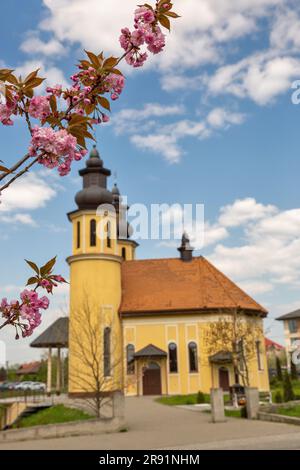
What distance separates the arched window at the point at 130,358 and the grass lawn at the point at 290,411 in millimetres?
17022

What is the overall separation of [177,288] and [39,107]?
3545 centimetres

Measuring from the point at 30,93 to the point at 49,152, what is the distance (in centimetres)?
41

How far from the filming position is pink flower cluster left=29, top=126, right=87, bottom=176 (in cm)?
282

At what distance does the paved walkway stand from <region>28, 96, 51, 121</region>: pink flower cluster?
1182 cm

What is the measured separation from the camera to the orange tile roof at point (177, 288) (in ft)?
119

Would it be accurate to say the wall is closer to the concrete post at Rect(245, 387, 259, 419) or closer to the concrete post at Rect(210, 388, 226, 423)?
the concrete post at Rect(245, 387, 259, 419)

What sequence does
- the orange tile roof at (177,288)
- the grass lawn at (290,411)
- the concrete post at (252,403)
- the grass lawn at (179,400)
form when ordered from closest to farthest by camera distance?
1. the grass lawn at (290,411)
2. the concrete post at (252,403)
3. the grass lawn at (179,400)
4. the orange tile roof at (177,288)

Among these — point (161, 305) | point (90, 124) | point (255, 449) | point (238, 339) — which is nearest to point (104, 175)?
point (161, 305)

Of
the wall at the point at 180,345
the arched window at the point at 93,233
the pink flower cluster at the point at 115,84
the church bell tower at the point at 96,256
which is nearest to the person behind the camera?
the pink flower cluster at the point at 115,84

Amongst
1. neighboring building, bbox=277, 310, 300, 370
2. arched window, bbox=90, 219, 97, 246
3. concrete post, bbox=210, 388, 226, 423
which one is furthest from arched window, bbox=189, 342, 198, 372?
neighboring building, bbox=277, 310, 300, 370

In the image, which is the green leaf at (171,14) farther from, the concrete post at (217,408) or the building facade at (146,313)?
the building facade at (146,313)

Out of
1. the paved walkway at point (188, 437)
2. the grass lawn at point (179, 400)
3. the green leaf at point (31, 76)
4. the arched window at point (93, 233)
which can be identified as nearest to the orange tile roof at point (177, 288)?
the arched window at point (93, 233)

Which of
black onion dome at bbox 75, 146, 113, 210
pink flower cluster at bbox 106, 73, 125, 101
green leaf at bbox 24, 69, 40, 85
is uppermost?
black onion dome at bbox 75, 146, 113, 210

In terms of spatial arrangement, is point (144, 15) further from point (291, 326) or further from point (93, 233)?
point (291, 326)
